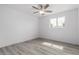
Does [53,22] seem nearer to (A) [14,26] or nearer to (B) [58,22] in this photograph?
(B) [58,22]

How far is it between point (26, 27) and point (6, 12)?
5.40ft

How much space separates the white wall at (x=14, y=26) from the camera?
11.0ft

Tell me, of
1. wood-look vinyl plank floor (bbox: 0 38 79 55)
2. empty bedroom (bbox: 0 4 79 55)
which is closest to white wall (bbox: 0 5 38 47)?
empty bedroom (bbox: 0 4 79 55)

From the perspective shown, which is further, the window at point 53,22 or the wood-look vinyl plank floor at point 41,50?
the window at point 53,22

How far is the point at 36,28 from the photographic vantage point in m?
5.50

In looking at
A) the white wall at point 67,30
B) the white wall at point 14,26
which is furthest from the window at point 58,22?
the white wall at point 14,26

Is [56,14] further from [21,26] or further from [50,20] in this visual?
[21,26]

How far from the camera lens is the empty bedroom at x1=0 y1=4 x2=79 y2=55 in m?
3.03

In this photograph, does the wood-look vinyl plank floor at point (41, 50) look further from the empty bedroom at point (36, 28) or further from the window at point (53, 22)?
the window at point (53, 22)

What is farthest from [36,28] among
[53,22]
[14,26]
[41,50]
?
[41,50]

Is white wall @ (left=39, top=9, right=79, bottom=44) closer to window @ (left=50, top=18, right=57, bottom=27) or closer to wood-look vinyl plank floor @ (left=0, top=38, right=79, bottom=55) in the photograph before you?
window @ (left=50, top=18, right=57, bottom=27)

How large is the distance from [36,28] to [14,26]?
6.86ft
